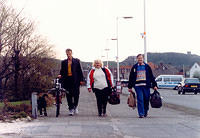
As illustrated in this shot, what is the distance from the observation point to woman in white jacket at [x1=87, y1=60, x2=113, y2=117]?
1135 centimetres

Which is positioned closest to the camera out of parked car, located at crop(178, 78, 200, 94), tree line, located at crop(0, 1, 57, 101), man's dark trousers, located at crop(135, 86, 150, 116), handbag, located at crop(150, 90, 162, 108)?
man's dark trousers, located at crop(135, 86, 150, 116)

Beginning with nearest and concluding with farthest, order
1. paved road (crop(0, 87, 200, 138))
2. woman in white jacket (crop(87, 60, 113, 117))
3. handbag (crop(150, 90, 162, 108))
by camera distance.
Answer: paved road (crop(0, 87, 200, 138)), woman in white jacket (crop(87, 60, 113, 117)), handbag (crop(150, 90, 162, 108))

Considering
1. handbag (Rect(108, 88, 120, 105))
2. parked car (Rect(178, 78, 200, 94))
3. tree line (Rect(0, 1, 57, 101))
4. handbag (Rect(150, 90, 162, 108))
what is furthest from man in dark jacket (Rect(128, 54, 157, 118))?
parked car (Rect(178, 78, 200, 94))

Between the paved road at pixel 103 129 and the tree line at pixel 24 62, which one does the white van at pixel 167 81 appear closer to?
the tree line at pixel 24 62

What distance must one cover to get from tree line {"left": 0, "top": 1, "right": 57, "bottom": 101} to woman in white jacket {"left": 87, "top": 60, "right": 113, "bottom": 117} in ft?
41.7

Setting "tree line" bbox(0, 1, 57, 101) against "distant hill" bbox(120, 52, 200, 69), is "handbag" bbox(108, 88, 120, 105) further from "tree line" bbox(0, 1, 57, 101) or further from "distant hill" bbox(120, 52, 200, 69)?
"distant hill" bbox(120, 52, 200, 69)

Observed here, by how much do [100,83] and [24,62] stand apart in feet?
48.5

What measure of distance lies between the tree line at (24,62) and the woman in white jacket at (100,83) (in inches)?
500

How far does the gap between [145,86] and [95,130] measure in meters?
3.44

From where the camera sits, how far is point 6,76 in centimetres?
2548

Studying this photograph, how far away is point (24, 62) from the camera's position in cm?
2539

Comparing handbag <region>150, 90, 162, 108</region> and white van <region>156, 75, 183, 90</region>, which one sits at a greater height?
handbag <region>150, 90, 162, 108</region>

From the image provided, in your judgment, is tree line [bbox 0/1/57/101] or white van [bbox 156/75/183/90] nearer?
tree line [bbox 0/1/57/101]

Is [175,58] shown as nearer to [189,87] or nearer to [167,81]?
[167,81]
